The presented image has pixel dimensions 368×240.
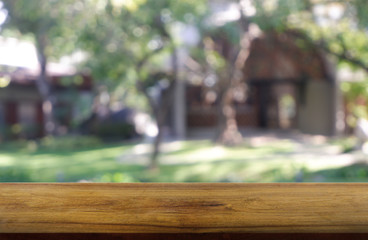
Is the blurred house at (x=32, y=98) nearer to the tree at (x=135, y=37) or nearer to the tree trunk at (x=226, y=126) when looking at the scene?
the tree trunk at (x=226, y=126)

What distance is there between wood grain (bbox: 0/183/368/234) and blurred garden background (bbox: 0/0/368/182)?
7.34 ft

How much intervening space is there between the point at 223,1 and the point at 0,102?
23.6 ft

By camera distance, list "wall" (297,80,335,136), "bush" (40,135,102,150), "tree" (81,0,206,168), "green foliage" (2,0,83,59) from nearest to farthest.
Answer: "green foliage" (2,0,83,59) → "tree" (81,0,206,168) → "bush" (40,135,102,150) → "wall" (297,80,335,136)

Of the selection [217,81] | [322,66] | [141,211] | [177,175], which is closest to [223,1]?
[217,81]

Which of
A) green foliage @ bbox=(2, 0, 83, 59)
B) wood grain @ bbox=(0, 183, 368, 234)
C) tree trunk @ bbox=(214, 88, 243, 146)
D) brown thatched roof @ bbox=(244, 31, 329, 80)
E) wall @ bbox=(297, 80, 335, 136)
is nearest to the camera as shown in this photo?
wood grain @ bbox=(0, 183, 368, 234)

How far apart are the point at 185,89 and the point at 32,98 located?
4.80m

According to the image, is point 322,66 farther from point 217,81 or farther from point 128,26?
point 128,26

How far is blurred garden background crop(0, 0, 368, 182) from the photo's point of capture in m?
5.80

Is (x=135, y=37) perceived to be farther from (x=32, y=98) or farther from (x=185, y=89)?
(x=32, y=98)

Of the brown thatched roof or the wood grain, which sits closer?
the wood grain

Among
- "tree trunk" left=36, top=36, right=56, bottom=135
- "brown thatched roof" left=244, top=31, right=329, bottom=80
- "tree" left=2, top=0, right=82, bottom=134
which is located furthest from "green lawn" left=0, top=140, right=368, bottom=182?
"brown thatched roof" left=244, top=31, right=329, bottom=80

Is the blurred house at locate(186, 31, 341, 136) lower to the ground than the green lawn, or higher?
higher

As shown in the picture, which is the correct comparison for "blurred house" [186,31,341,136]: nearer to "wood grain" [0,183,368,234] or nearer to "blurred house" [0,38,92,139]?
"blurred house" [0,38,92,139]
